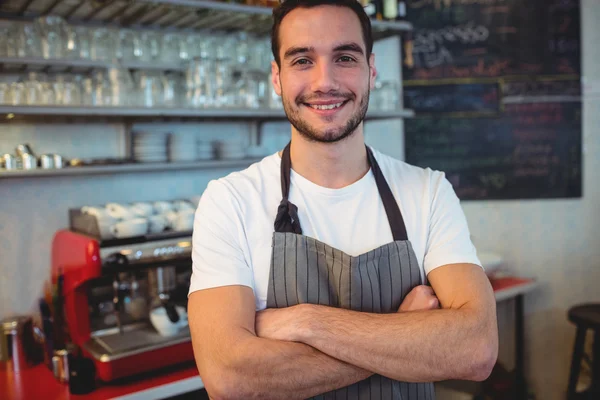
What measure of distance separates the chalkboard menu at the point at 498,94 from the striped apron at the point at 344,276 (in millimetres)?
2330

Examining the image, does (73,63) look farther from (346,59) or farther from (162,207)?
(346,59)

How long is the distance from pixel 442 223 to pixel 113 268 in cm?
120

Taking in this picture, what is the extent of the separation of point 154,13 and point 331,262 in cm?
175

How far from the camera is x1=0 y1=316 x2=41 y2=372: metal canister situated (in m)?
2.29

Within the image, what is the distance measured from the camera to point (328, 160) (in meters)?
1.58

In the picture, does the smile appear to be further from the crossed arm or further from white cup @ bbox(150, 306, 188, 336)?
white cup @ bbox(150, 306, 188, 336)

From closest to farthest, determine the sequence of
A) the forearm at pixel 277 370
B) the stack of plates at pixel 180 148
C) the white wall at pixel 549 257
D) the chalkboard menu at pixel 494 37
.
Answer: the forearm at pixel 277 370 → the stack of plates at pixel 180 148 → the chalkboard menu at pixel 494 37 → the white wall at pixel 549 257

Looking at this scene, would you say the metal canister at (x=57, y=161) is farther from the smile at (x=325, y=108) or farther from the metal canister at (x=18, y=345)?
the smile at (x=325, y=108)

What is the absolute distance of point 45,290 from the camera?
2.71m

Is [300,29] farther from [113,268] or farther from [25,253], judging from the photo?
[25,253]

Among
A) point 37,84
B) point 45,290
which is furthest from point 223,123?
point 45,290

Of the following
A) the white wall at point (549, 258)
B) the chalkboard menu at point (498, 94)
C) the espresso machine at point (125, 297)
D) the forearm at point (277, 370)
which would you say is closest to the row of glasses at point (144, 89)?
the espresso machine at point (125, 297)

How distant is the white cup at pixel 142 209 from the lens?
2.45m

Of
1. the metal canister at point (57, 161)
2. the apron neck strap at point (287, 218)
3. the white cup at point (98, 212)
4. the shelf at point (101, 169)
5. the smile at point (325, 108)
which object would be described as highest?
the smile at point (325, 108)
